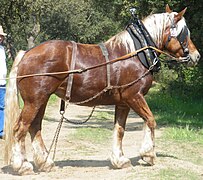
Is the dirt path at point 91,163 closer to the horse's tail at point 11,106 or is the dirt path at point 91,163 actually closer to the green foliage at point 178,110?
the horse's tail at point 11,106

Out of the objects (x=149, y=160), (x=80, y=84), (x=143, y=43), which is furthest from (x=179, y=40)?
(x=149, y=160)

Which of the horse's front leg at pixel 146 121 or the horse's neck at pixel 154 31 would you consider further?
the horse's neck at pixel 154 31

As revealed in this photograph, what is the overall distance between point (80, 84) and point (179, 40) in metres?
Answer: 1.72

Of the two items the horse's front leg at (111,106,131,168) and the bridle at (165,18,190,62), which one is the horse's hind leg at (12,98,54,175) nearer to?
the horse's front leg at (111,106,131,168)

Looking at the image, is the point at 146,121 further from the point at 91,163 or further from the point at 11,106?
the point at 11,106

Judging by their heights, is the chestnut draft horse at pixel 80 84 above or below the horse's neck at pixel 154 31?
below

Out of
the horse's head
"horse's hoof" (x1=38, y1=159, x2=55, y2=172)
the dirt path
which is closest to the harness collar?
the horse's head

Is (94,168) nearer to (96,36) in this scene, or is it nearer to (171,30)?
(171,30)

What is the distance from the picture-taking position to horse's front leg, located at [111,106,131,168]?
705 cm

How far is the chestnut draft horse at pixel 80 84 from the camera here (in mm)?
6680

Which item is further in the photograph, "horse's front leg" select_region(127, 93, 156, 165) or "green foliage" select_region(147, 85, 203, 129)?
"green foliage" select_region(147, 85, 203, 129)

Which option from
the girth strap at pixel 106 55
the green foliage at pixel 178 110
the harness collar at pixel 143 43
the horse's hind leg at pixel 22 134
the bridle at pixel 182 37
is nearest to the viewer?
the horse's hind leg at pixel 22 134

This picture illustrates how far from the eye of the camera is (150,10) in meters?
16.4

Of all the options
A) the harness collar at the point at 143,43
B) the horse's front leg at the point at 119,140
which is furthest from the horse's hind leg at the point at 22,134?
the harness collar at the point at 143,43
